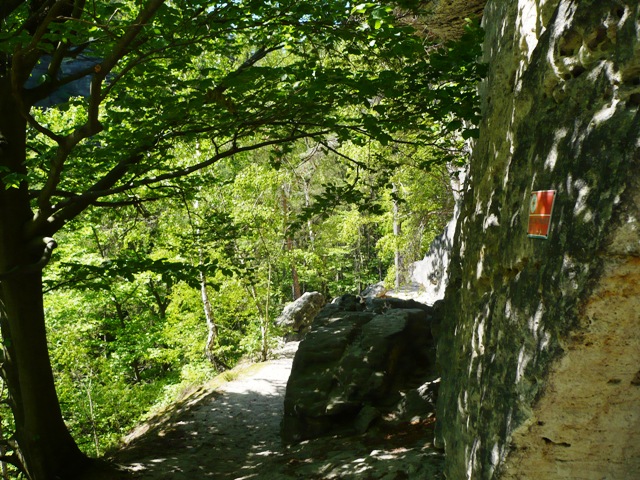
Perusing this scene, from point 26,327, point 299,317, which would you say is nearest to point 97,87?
point 26,327

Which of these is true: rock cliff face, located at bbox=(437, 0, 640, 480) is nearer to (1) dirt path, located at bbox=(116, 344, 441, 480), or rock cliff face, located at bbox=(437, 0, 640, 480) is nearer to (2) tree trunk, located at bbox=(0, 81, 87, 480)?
(1) dirt path, located at bbox=(116, 344, 441, 480)

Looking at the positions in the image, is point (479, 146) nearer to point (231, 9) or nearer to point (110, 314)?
point (231, 9)

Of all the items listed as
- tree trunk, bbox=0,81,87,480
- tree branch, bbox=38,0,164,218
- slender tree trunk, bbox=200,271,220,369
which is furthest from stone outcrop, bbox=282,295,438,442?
slender tree trunk, bbox=200,271,220,369

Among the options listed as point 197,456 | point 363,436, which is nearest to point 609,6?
point 363,436

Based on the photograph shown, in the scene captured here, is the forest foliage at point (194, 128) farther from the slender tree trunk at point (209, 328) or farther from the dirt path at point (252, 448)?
the dirt path at point (252, 448)

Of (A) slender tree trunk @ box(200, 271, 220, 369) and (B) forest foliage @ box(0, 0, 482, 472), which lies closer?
(B) forest foliage @ box(0, 0, 482, 472)

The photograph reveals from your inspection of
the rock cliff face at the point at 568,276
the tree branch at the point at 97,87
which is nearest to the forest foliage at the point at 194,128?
the tree branch at the point at 97,87

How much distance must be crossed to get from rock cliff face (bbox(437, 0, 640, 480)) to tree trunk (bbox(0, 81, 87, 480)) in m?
5.65

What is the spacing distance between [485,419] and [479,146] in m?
2.63

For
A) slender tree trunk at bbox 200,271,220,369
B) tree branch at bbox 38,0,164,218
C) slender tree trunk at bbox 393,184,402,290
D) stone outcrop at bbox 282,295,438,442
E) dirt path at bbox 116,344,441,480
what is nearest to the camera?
tree branch at bbox 38,0,164,218

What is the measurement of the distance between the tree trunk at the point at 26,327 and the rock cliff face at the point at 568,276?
565 centimetres

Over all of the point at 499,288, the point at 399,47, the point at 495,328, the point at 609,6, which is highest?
the point at 399,47

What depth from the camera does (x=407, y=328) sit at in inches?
374

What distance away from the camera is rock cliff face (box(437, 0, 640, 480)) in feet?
7.95
